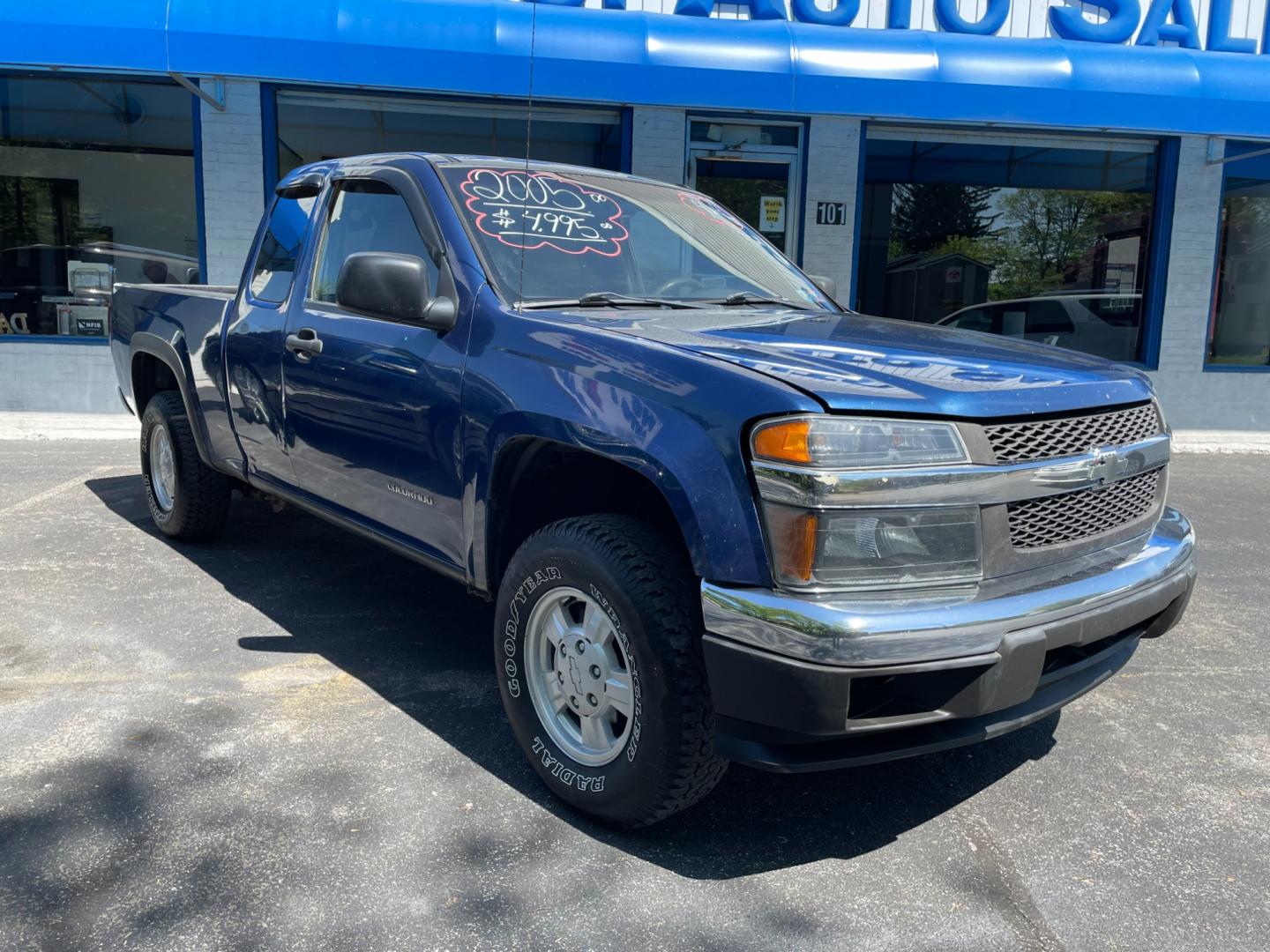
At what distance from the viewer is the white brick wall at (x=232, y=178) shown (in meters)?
9.85

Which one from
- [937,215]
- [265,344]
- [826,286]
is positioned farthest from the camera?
[937,215]

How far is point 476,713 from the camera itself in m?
3.54

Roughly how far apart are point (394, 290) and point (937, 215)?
1018 cm

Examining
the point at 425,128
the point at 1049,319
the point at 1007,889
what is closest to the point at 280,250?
the point at 1007,889

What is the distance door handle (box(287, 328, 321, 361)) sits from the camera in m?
3.82

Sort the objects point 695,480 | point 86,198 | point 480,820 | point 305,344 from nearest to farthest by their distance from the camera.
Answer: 1. point 695,480
2. point 480,820
3. point 305,344
4. point 86,198

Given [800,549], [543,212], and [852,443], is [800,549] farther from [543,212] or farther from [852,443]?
[543,212]

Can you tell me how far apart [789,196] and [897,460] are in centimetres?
896

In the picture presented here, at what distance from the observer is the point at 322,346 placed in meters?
3.79

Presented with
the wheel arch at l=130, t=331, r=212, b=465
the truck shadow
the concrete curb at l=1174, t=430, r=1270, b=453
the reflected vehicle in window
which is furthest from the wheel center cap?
the reflected vehicle in window

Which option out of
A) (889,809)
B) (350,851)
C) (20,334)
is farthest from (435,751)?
(20,334)

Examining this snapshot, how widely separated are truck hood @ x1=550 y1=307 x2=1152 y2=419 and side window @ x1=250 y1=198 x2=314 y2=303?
1756mm

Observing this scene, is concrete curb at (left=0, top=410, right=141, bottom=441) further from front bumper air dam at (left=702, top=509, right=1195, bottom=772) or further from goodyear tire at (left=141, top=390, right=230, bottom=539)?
front bumper air dam at (left=702, top=509, right=1195, bottom=772)

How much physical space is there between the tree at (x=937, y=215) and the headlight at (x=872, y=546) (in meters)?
10.2
